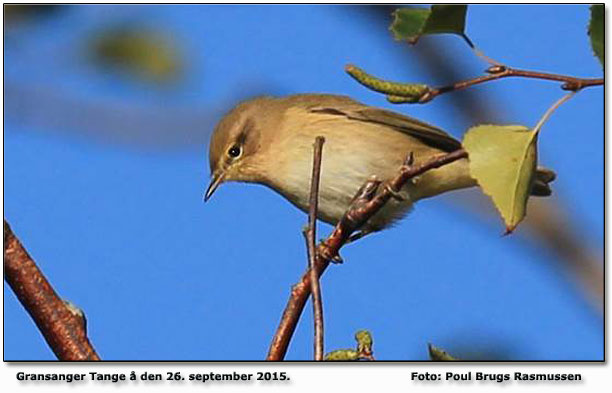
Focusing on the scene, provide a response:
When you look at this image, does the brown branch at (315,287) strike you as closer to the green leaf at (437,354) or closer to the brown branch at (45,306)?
the green leaf at (437,354)

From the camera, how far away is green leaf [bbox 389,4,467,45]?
5.65 ft

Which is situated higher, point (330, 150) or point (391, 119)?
point (391, 119)

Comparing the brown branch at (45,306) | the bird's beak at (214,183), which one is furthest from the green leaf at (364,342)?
the bird's beak at (214,183)

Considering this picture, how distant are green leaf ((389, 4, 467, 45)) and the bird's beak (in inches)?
85.4

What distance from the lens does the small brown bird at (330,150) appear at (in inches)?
136

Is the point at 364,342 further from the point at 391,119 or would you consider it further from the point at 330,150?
the point at 391,119

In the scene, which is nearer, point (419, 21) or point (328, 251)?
point (419, 21)

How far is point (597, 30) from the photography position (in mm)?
1525

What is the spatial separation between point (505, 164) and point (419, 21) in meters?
0.28

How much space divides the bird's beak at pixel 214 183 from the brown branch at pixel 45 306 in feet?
6.67

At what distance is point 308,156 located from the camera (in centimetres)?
368

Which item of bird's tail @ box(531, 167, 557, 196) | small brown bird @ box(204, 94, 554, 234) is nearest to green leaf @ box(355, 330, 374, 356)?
small brown bird @ box(204, 94, 554, 234)

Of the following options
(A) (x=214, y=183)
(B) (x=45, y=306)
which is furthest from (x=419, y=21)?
(A) (x=214, y=183)
